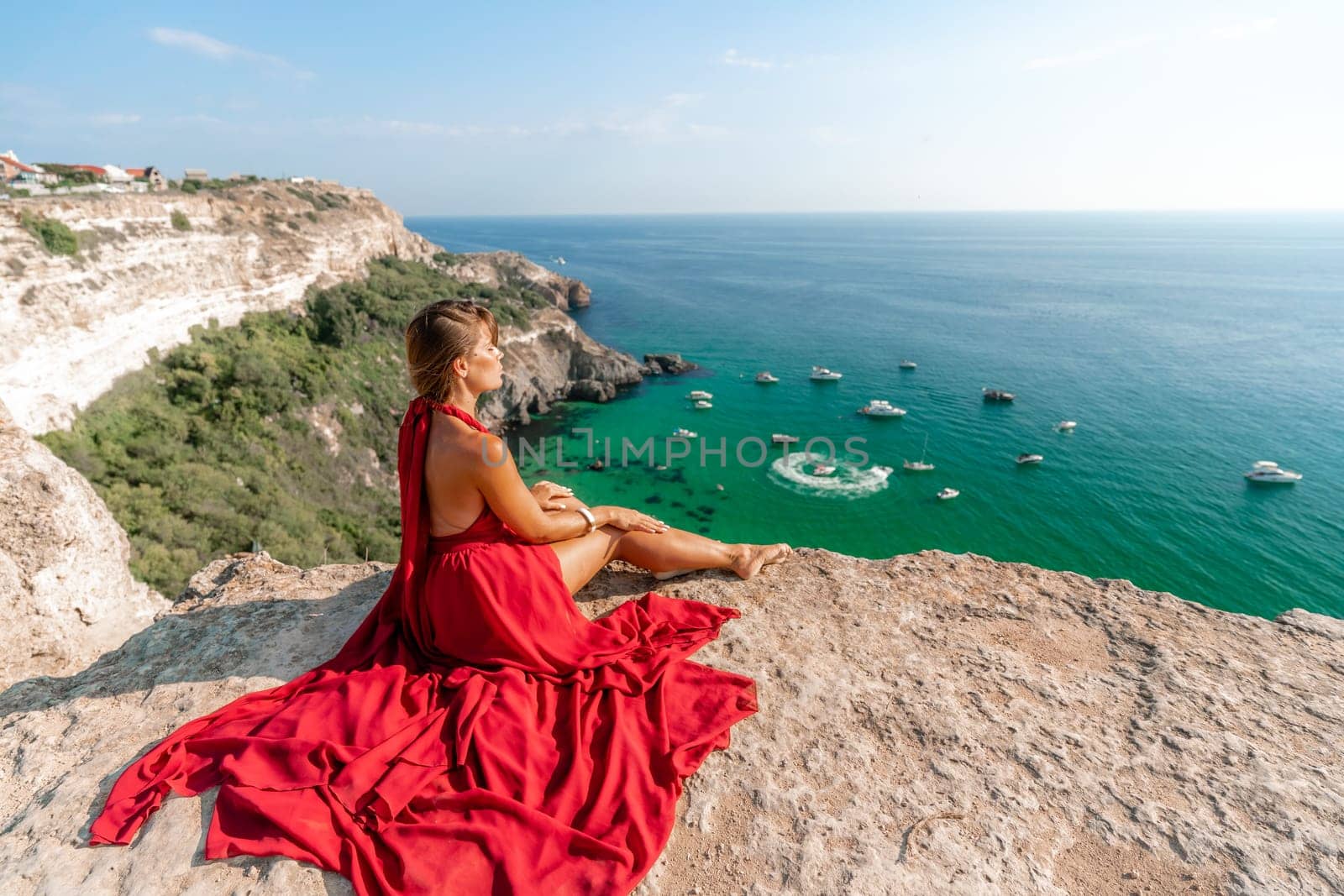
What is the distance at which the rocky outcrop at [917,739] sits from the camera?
256 centimetres

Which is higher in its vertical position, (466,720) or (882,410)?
(466,720)

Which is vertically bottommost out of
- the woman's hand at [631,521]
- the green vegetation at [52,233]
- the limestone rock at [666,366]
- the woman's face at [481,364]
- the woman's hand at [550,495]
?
the limestone rock at [666,366]

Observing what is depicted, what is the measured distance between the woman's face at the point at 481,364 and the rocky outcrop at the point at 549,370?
36.2 metres

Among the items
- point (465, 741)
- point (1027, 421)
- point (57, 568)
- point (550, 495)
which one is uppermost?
point (550, 495)

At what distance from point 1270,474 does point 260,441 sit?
162 ft

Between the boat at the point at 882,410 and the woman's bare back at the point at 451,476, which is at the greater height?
the woman's bare back at the point at 451,476

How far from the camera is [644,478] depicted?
3378 centimetres

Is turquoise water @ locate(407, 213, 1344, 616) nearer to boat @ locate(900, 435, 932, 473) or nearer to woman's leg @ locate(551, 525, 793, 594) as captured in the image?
boat @ locate(900, 435, 932, 473)

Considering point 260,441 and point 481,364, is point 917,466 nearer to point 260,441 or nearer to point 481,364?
point 260,441

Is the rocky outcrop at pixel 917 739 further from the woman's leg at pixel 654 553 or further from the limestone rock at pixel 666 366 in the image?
the limestone rock at pixel 666 366

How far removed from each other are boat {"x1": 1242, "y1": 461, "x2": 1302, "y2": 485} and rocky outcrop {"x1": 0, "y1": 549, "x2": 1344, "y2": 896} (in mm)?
37377

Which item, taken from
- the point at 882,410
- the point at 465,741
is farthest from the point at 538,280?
the point at 465,741

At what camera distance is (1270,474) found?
30.7 metres

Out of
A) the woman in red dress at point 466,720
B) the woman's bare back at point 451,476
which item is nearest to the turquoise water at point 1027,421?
the woman in red dress at point 466,720
